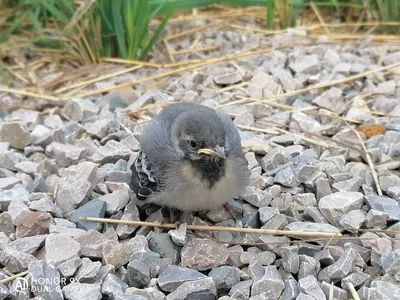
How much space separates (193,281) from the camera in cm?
230

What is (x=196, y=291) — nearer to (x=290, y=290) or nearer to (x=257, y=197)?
(x=290, y=290)

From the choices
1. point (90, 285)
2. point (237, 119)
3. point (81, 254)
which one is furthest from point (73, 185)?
point (237, 119)

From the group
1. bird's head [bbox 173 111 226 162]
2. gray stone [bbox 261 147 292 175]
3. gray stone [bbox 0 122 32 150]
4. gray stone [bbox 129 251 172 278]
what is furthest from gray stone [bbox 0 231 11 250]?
gray stone [bbox 261 147 292 175]

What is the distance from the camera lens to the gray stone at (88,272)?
2332mm

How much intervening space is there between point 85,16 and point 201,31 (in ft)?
3.00

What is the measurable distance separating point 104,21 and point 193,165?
6.16 feet

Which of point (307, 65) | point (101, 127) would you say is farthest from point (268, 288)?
point (307, 65)

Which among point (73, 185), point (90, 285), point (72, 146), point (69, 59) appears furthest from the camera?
point (69, 59)

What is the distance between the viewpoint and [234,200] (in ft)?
9.35

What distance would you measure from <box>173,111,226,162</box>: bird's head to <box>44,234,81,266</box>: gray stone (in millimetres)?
541

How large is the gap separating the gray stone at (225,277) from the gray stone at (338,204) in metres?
0.53

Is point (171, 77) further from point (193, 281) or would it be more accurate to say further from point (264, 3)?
point (193, 281)

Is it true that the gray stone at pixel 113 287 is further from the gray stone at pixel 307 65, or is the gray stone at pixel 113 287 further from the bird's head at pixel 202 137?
the gray stone at pixel 307 65

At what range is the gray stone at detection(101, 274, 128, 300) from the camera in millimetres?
2248
